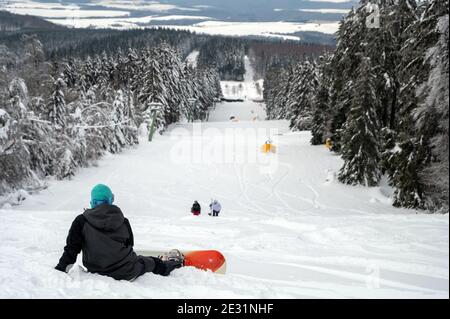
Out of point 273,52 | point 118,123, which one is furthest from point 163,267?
point 273,52

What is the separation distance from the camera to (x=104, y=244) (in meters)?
5.13

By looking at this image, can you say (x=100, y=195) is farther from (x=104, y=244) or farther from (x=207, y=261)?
(x=207, y=261)

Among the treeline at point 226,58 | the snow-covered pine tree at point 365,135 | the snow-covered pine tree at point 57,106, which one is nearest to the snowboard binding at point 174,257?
the snow-covered pine tree at point 365,135

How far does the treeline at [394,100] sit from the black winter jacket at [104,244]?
5.46 meters

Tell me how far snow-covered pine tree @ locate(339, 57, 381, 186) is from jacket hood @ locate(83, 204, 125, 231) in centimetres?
1840

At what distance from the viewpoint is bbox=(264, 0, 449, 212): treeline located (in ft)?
31.2

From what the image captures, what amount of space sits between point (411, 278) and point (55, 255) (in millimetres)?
5518

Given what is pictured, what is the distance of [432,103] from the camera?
809 centimetres

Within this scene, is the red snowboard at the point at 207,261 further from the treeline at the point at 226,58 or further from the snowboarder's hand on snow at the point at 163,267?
the treeline at the point at 226,58

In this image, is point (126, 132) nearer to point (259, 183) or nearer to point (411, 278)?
point (259, 183)
